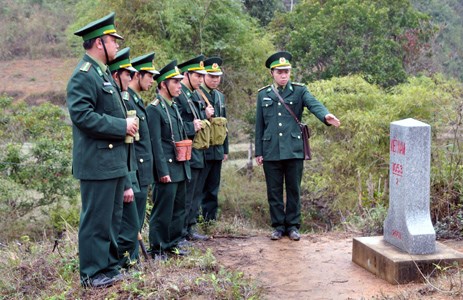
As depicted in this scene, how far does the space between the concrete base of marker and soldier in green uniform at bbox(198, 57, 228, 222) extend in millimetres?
2334

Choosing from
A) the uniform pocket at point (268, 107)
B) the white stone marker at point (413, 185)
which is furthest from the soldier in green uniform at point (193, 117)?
the white stone marker at point (413, 185)

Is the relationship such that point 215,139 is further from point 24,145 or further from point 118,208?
point 24,145

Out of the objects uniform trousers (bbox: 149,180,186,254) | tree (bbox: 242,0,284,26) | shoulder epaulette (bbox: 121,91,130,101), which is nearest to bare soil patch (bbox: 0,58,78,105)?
tree (bbox: 242,0,284,26)

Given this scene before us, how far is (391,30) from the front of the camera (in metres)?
21.8

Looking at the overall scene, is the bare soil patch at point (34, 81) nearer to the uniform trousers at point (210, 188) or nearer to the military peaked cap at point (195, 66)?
the uniform trousers at point (210, 188)

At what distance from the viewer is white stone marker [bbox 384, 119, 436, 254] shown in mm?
6086

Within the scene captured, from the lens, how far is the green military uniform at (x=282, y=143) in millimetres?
7664

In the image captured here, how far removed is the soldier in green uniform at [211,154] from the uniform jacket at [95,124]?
266 centimetres

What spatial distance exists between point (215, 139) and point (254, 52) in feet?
38.0

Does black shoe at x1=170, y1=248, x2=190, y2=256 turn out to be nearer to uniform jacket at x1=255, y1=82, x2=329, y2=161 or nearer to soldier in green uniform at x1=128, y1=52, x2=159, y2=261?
soldier in green uniform at x1=128, y1=52, x2=159, y2=261

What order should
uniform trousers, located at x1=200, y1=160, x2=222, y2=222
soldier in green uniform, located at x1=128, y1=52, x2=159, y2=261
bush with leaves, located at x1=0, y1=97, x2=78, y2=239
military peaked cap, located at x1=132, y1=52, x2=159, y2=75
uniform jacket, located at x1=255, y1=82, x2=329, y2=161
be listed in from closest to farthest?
soldier in green uniform, located at x1=128, y1=52, x2=159, y2=261 < military peaked cap, located at x1=132, y1=52, x2=159, y2=75 < uniform jacket, located at x1=255, y1=82, x2=329, y2=161 < uniform trousers, located at x1=200, y1=160, x2=222, y2=222 < bush with leaves, located at x1=0, y1=97, x2=78, y2=239

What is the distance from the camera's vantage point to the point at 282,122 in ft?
25.4

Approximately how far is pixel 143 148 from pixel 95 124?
3.95 ft

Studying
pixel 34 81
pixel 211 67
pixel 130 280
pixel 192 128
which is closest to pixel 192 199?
pixel 192 128
